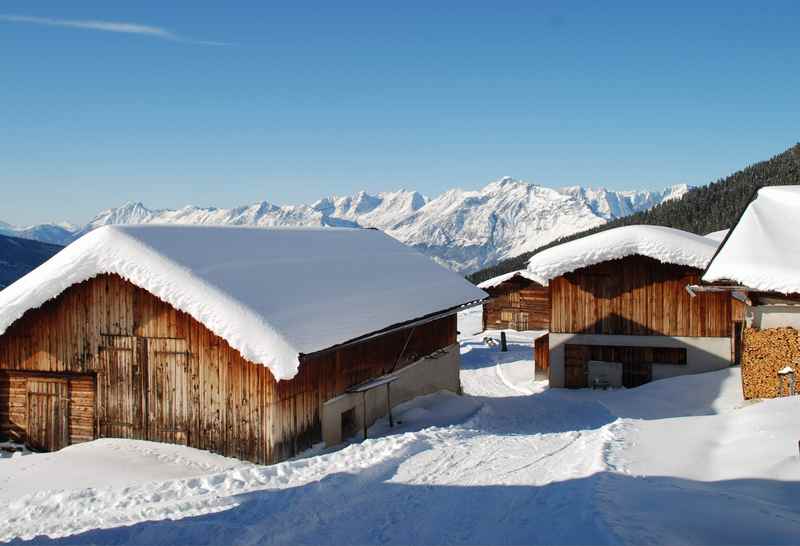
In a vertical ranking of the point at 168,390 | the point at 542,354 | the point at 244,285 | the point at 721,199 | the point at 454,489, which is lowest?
the point at 542,354

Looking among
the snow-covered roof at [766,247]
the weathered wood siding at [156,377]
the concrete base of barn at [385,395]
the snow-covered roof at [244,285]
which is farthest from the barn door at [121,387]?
the snow-covered roof at [766,247]

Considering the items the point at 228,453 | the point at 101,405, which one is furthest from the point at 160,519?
the point at 101,405

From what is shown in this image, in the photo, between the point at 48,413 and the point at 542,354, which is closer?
the point at 48,413

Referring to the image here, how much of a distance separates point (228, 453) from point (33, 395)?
563 cm

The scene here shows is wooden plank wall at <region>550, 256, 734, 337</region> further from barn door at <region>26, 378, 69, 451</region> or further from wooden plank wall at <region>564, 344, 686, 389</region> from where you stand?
barn door at <region>26, 378, 69, 451</region>

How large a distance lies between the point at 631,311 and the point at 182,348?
1851 cm

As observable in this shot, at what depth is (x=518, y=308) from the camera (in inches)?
2544

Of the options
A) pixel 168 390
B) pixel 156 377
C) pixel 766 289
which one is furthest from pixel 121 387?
pixel 766 289

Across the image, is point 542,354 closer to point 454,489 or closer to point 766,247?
point 766,247

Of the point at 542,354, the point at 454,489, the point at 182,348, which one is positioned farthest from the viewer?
the point at 542,354

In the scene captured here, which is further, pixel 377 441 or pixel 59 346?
pixel 59 346

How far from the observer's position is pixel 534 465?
1359 cm

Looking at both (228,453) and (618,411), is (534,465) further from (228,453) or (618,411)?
(618,411)

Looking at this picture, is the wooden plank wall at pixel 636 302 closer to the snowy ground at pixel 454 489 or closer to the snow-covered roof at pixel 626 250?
the snow-covered roof at pixel 626 250
